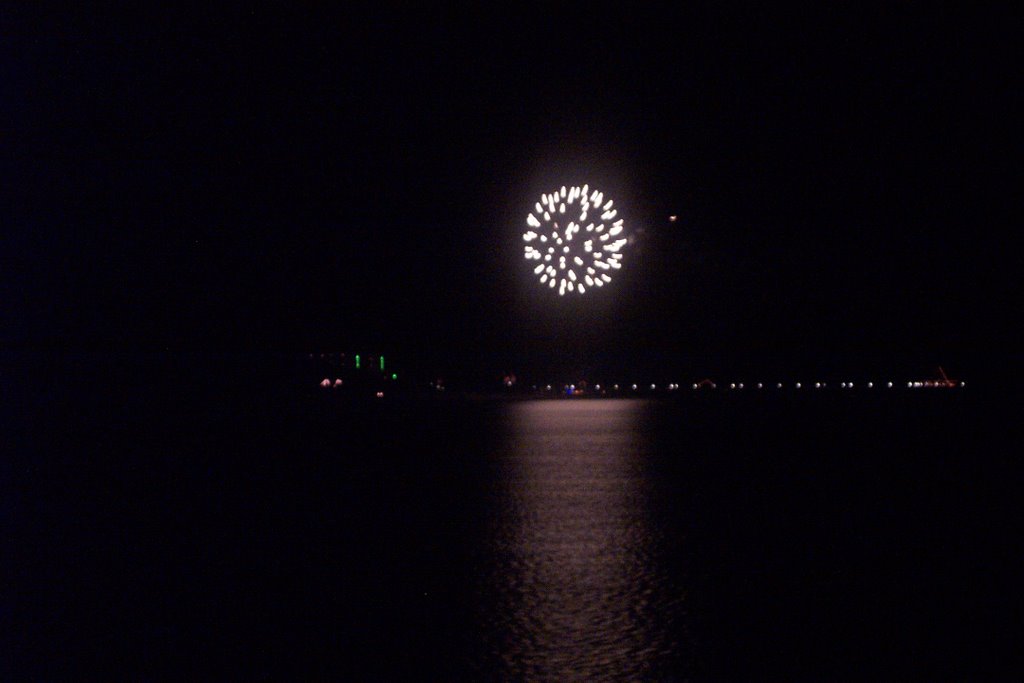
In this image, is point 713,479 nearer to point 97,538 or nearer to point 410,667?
point 97,538

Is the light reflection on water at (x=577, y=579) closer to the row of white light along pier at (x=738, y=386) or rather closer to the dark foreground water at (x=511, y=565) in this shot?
the dark foreground water at (x=511, y=565)

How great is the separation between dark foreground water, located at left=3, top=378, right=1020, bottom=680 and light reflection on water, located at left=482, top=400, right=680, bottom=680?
0.03 m

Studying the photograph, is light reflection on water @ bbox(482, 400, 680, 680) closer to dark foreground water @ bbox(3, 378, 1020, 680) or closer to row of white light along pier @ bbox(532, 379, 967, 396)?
dark foreground water @ bbox(3, 378, 1020, 680)

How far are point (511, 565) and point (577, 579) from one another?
0.58 metres

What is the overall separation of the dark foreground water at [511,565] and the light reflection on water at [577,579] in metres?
0.03

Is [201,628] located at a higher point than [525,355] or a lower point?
lower

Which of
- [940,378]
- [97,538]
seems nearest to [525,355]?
[940,378]

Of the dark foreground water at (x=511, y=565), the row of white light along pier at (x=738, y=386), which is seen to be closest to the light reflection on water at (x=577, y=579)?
the dark foreground water at (x=511, y=565)

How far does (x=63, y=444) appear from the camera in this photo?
1677 centimetres

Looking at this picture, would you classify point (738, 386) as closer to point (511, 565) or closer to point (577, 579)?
point (511, 565)

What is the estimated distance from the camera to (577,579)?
6062mm

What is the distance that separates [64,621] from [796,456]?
1074 cm

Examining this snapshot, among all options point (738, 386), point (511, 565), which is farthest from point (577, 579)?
point (738, 386)

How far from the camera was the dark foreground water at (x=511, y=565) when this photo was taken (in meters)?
4.46
